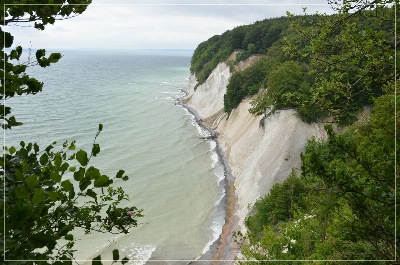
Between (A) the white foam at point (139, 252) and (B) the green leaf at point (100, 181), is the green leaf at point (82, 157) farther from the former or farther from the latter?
(A) the white foam at point (139, 252)

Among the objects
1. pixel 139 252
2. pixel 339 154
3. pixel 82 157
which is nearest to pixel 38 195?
pixel 82 157

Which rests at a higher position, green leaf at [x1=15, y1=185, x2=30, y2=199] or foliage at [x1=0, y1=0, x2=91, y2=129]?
foliage at [x1=0, y1=0, x2=91, y2=129]

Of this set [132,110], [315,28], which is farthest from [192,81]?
[315,28]

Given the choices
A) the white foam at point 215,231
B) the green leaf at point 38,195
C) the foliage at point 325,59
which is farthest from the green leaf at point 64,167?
the white foam at point 215,231

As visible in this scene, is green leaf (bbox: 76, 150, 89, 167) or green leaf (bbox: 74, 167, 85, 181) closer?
green leaf (bbox: 76, 150, 89, 167)

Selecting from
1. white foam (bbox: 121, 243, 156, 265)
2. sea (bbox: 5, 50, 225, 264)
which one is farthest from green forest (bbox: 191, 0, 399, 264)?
white foam (bbox: 121, 243, 156, 265)

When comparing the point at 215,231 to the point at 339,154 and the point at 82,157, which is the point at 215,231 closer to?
the point at 339,154

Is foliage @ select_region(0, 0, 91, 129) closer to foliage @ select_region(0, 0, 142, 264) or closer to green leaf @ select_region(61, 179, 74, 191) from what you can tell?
Answer: foliage @ select_region(0, 0, 142, 264)
